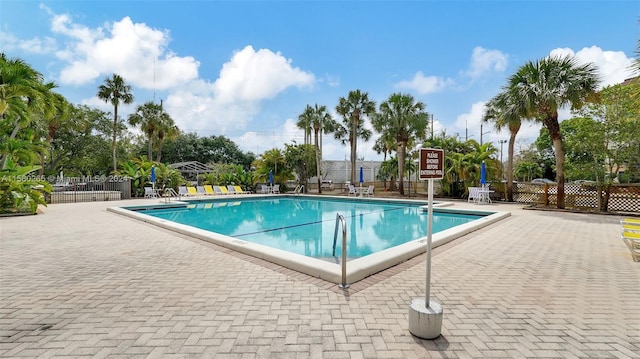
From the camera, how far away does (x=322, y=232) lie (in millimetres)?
9227

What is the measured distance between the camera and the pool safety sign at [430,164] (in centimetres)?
274

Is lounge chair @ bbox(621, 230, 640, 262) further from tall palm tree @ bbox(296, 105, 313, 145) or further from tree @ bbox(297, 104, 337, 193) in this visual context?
tall palm tree @ bbox(296, 105, 313, 145)

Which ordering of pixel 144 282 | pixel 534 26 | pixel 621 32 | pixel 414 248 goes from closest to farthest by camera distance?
pixel 144 282
pixel 414 248
pixel 621 32
pixel 534 26

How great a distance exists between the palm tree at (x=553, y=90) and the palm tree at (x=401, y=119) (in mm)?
8019

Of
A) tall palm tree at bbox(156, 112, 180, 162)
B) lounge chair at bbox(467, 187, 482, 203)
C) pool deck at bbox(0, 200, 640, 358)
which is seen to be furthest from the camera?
tall palm tree at bbox(156, 112, 180, 162)

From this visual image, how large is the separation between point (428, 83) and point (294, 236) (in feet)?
49.1

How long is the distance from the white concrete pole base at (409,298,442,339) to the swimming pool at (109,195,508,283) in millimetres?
1440

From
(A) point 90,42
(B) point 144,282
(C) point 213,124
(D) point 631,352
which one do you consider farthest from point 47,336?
(C) point 213,124

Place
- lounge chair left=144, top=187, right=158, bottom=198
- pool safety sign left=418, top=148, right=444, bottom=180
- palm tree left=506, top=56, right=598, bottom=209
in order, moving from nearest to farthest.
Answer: pool safety sign left=418, top=148, right=444, bottom=180
palm tree left=506, top=56, right=598, bottom=209
lounge chair left=144, top=187, right=158, bottom=198

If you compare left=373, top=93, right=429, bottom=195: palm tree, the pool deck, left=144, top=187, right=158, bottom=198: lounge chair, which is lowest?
the pool deck

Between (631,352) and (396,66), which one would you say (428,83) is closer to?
(396,66)

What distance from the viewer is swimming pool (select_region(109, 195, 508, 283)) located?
15.3 ft

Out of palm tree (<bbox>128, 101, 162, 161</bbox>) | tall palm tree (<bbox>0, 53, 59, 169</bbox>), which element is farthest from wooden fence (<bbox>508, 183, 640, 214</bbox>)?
palm tree (<bbox>128, 101, 162, 161</bbox>)

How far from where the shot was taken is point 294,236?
8594 mm
